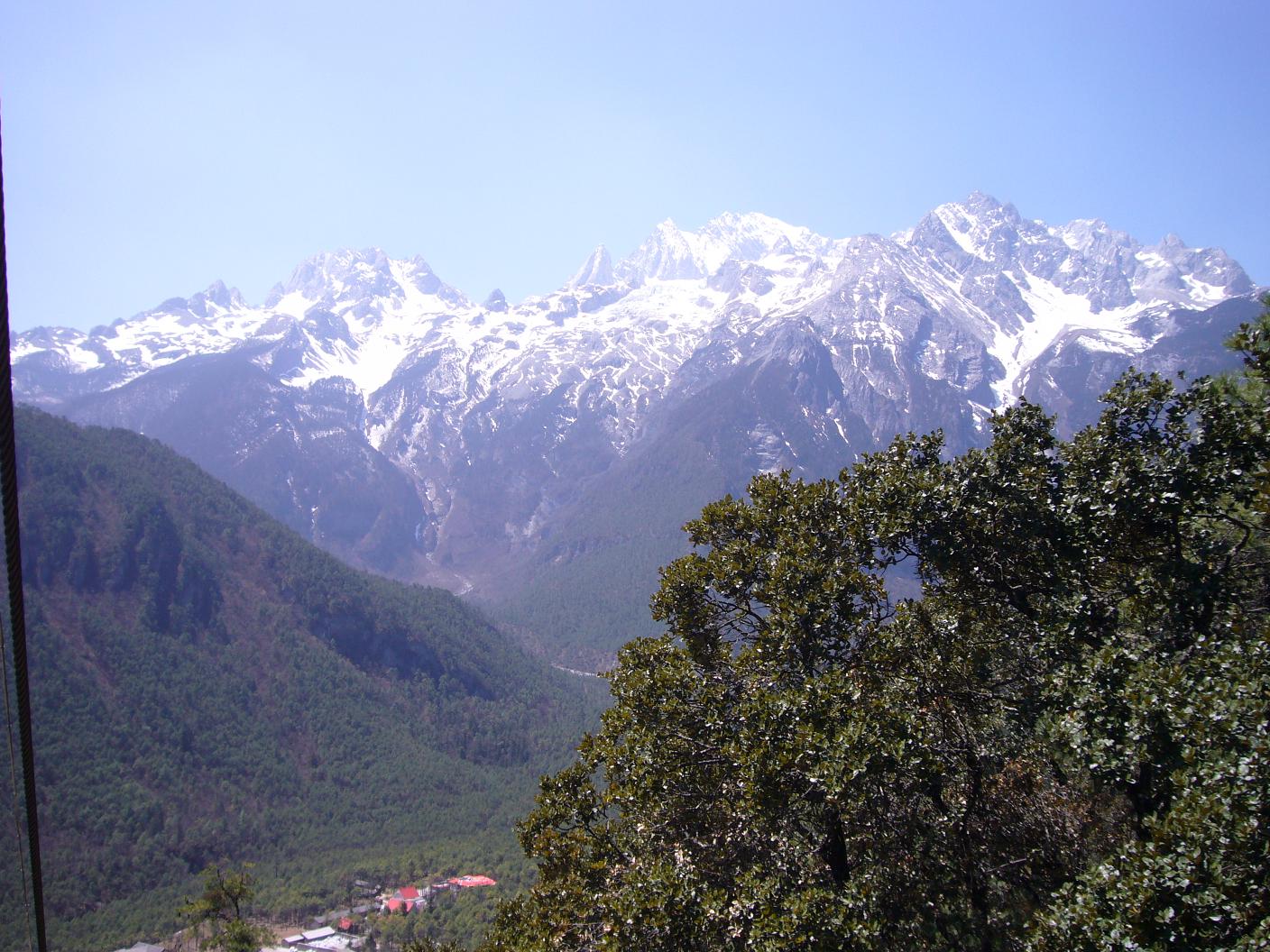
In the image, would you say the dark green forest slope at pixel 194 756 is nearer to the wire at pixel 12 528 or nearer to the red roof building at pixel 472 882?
the red roof building at pixel 472 882

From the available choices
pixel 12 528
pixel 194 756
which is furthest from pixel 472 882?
pixel 12 528

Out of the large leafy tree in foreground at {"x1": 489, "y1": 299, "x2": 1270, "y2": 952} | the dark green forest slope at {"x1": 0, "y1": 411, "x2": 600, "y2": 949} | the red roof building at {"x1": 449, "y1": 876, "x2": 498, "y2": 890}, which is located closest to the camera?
the large leafy tree in foreground at {"x1": 489, "y1": 299, "x2": 1270, "y2": 952}

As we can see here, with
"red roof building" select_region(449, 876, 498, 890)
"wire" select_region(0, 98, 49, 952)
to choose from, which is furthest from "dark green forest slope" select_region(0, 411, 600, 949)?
"wire" select_region(0, 98, 49, 952)

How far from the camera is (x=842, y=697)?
14.5 m

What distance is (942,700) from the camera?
1551 centimetres

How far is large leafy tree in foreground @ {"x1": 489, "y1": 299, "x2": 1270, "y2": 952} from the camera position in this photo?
1259cm

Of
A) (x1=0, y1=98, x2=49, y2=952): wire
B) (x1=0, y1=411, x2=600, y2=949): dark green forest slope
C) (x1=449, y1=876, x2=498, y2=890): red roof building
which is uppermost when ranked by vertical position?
(x1=0, y1=98, x2=49, y2=952): wire

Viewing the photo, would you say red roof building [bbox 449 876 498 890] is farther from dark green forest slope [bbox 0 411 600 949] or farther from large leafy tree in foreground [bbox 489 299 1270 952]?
large leafy tree in foreground [bbox 489 299 1270 952]

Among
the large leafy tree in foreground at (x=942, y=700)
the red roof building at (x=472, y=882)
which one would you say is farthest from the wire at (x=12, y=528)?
the red roof building at (x=472, y=882)

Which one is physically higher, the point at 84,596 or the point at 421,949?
the point at 84,596

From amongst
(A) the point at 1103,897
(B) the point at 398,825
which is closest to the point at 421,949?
(A) the point at 1103,897

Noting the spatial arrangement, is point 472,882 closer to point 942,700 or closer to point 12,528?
point 942,700

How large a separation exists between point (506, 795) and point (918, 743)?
166532 mm

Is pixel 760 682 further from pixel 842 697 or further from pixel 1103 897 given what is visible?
pixel 1103 897
